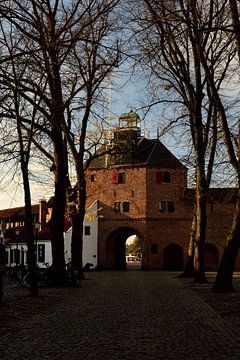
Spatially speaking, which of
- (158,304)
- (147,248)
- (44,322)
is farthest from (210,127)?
(147,248)

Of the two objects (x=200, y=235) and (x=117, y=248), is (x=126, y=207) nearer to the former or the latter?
(x=117, y=248)

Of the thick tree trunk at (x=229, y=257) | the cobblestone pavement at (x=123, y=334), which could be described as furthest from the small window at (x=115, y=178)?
the cobblestone pavement at (x=123, y=334)

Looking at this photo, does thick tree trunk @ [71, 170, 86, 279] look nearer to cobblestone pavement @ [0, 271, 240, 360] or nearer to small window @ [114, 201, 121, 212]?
cobblestone pavement @ [0, 271, 240, 360]

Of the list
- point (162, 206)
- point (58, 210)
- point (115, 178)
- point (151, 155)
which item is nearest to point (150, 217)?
point (162, 206)

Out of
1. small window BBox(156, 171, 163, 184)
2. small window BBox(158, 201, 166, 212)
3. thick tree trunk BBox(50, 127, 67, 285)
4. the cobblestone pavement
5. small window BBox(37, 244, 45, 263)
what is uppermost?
small window BBox(156, 171, 163, 184)

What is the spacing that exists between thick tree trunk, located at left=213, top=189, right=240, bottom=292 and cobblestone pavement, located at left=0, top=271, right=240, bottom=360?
195 inches

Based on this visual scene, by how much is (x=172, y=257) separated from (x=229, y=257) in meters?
44.4

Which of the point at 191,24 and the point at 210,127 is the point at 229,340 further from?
the point at 210,127

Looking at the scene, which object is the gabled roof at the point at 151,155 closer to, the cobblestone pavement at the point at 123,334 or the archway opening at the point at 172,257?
the archway opening at the point at 172,257

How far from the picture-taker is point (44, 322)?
1311 centimetres

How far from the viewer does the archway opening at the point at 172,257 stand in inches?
2581

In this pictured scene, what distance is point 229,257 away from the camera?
2195 centimetres

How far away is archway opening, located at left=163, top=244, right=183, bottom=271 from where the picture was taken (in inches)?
2581

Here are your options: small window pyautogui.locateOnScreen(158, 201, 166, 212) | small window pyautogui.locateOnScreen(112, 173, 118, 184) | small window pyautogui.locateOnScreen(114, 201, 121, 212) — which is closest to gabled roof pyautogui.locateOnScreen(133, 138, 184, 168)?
small window pyautogui.locateOnScreen(112, 173, 118, 184)
